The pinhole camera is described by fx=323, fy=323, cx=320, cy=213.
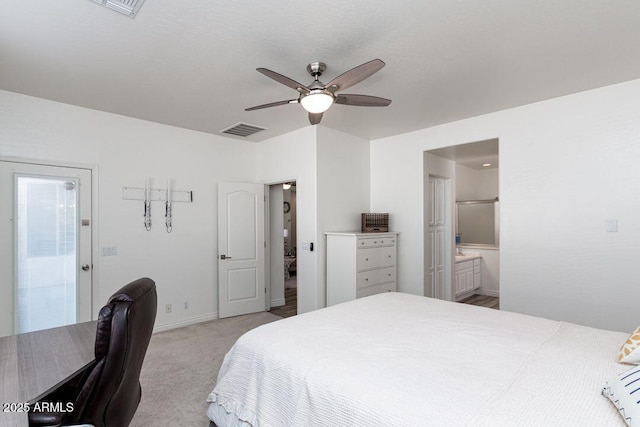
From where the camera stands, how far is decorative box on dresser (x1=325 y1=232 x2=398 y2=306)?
3.85 m

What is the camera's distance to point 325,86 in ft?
7.48

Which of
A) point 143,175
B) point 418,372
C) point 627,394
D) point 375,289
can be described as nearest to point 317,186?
point 375,289

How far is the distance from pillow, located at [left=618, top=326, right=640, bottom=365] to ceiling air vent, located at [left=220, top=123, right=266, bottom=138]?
3890mm

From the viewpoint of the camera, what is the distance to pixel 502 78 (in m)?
2.82

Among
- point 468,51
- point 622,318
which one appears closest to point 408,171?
point 468,51

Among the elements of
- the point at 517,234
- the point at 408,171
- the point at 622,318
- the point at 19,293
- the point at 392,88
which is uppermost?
the point at 392,88

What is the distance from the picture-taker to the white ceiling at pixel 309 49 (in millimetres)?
1916

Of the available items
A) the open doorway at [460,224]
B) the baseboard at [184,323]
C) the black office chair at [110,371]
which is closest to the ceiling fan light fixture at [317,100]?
the black office chair at [110,371]

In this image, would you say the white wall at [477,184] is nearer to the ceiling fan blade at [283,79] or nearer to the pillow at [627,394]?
the ceiling fan blade at [283,79]

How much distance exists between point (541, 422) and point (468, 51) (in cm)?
232

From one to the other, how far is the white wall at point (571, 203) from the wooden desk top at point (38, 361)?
3.79 meters

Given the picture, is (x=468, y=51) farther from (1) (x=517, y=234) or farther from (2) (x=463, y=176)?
(2) (x=463, y=176)

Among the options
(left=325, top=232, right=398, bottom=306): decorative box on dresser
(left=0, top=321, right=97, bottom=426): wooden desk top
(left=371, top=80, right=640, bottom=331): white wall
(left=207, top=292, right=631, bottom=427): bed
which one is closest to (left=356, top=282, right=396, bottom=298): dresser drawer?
(left=325, top=232, right=398, bottom=306): decorative box on dresser

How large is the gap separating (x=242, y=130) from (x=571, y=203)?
3.84 metres
